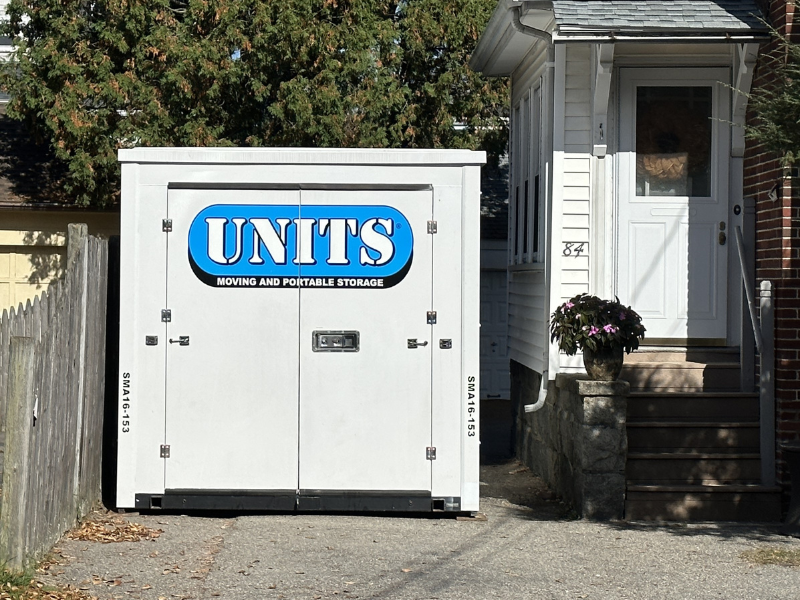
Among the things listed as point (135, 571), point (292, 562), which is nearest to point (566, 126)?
point (292, 562)

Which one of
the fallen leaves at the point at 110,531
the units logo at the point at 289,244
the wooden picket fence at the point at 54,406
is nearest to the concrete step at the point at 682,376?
the units logo at the point at 289,244

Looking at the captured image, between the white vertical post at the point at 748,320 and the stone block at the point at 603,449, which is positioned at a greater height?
the white vertical post at the point at 748,320

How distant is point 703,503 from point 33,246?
10.6 metres

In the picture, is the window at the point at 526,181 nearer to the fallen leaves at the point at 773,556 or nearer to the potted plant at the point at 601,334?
the potted plant at the point at 601,334

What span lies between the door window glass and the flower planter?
1.97 meters

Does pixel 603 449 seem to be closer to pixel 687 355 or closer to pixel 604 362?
pixel 604 362

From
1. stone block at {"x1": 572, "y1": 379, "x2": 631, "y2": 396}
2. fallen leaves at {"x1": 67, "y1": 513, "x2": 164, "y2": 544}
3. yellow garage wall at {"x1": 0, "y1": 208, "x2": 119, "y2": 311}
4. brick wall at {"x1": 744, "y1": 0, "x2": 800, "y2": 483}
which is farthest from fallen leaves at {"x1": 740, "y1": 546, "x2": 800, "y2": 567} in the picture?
yellow garage wall at {"x1": 0, "y1": 208, "x2": 119, "y2": 311}

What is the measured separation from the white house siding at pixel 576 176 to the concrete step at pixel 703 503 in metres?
2.07

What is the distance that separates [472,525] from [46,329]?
3.41 m

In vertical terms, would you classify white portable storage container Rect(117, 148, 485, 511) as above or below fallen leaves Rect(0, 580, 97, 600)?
above

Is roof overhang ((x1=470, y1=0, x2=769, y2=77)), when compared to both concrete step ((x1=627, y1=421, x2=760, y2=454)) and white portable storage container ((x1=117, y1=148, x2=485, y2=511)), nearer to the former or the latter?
white portable storage container ((x1=117, y1=148, x2=485, y2=511))

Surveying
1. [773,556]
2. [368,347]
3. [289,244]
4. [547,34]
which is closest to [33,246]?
[289,244]

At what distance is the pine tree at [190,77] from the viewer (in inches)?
546

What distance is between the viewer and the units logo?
27.6ft
